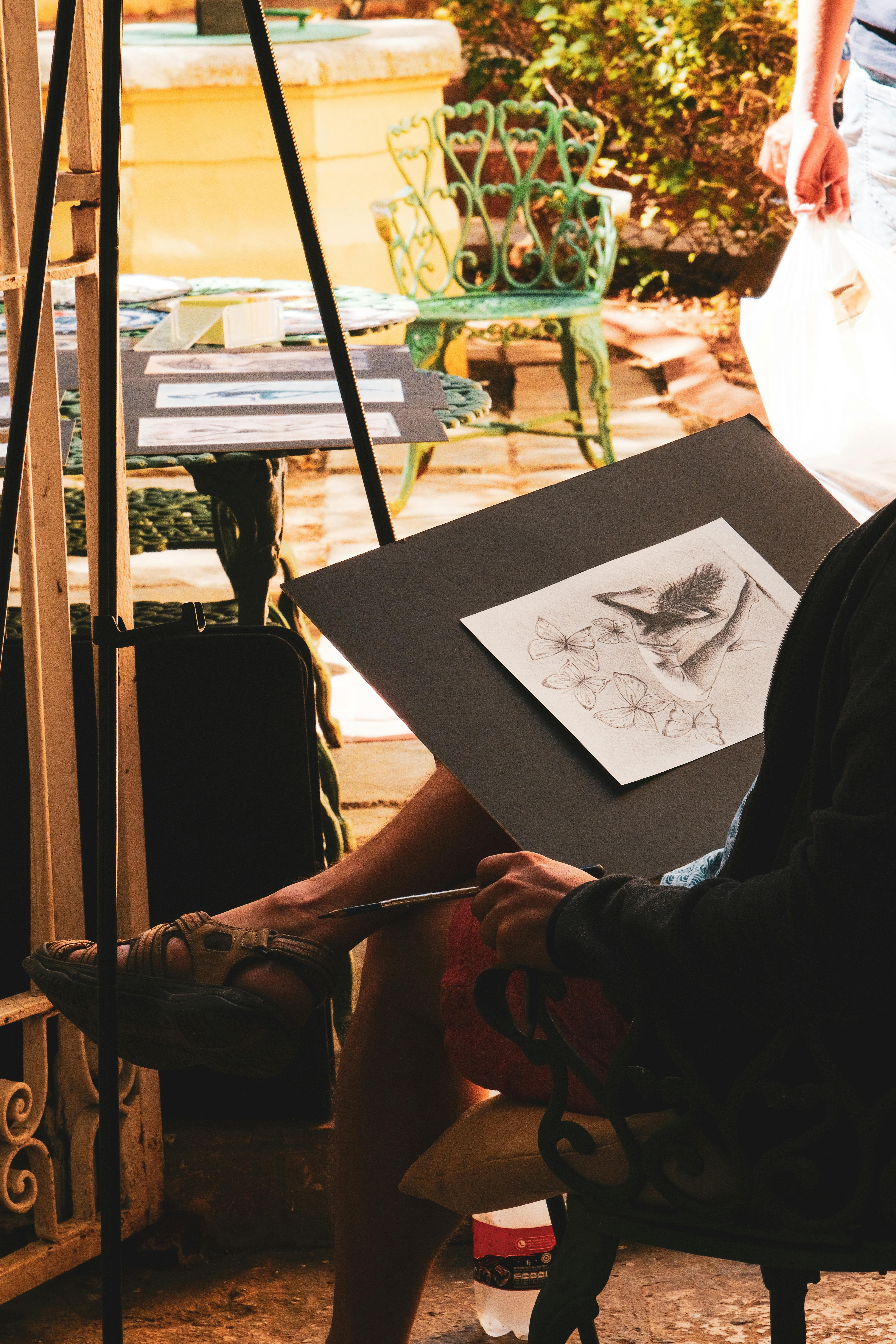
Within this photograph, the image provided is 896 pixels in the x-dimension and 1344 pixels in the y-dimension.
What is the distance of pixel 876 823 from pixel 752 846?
19 centimetres

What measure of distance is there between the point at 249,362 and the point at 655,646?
4.27 feet

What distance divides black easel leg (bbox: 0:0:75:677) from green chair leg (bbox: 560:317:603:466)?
3447mm

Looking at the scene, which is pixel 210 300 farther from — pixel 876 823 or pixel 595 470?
pixel 876 823

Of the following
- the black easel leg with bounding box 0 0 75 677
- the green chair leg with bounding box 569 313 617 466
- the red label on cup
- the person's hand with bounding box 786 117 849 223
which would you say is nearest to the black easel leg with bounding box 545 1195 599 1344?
the red label on cup

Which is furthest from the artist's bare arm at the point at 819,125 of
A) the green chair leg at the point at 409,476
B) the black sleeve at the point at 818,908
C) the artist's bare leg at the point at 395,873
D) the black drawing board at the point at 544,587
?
the green chair leg at the point at 409,476

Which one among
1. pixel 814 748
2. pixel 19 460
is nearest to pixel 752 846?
pixel 814 748

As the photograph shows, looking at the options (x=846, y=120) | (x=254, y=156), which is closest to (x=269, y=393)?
(x=846, y=120)

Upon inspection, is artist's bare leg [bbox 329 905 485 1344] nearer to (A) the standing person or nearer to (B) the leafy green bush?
(A) the standing person

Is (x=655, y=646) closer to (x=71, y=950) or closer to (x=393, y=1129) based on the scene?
(x=393, y=1129)

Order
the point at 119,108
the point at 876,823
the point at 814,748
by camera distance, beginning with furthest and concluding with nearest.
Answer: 1. the point at 119,108
2. the point at 814,748
3. the point at 876,823

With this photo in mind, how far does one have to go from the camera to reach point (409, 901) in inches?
49.6

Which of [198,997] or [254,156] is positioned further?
[254,156]

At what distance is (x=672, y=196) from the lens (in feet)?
22.2

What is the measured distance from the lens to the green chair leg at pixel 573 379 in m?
4.73
